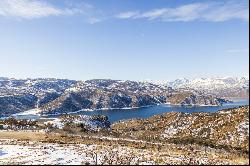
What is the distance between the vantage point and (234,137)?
94062mm

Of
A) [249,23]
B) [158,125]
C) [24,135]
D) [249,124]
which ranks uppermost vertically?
[249,23]

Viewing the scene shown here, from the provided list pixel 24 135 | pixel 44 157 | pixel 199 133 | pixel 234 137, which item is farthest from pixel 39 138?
pixel 199 133

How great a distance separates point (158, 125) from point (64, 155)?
127 m

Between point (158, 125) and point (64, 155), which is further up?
point (64, 155)

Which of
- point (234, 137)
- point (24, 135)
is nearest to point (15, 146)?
point (24, 135)

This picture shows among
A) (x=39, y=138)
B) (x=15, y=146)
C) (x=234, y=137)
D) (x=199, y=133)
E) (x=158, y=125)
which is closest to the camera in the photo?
(x=15, y=146)

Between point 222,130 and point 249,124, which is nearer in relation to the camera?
point 249,124

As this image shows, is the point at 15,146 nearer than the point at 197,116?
Yes

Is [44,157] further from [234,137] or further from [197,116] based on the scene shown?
[197,116]

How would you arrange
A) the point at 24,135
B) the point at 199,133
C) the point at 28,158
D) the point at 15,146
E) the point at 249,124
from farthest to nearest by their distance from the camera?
the point at 199,133, the point at 24,135, the point at 15,146, the point at 28,158, the point at 249,124

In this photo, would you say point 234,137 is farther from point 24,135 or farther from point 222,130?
point 24,135

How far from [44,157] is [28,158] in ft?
5.90

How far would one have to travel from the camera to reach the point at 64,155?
43438 millimetres

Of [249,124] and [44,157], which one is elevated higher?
[249,124]
